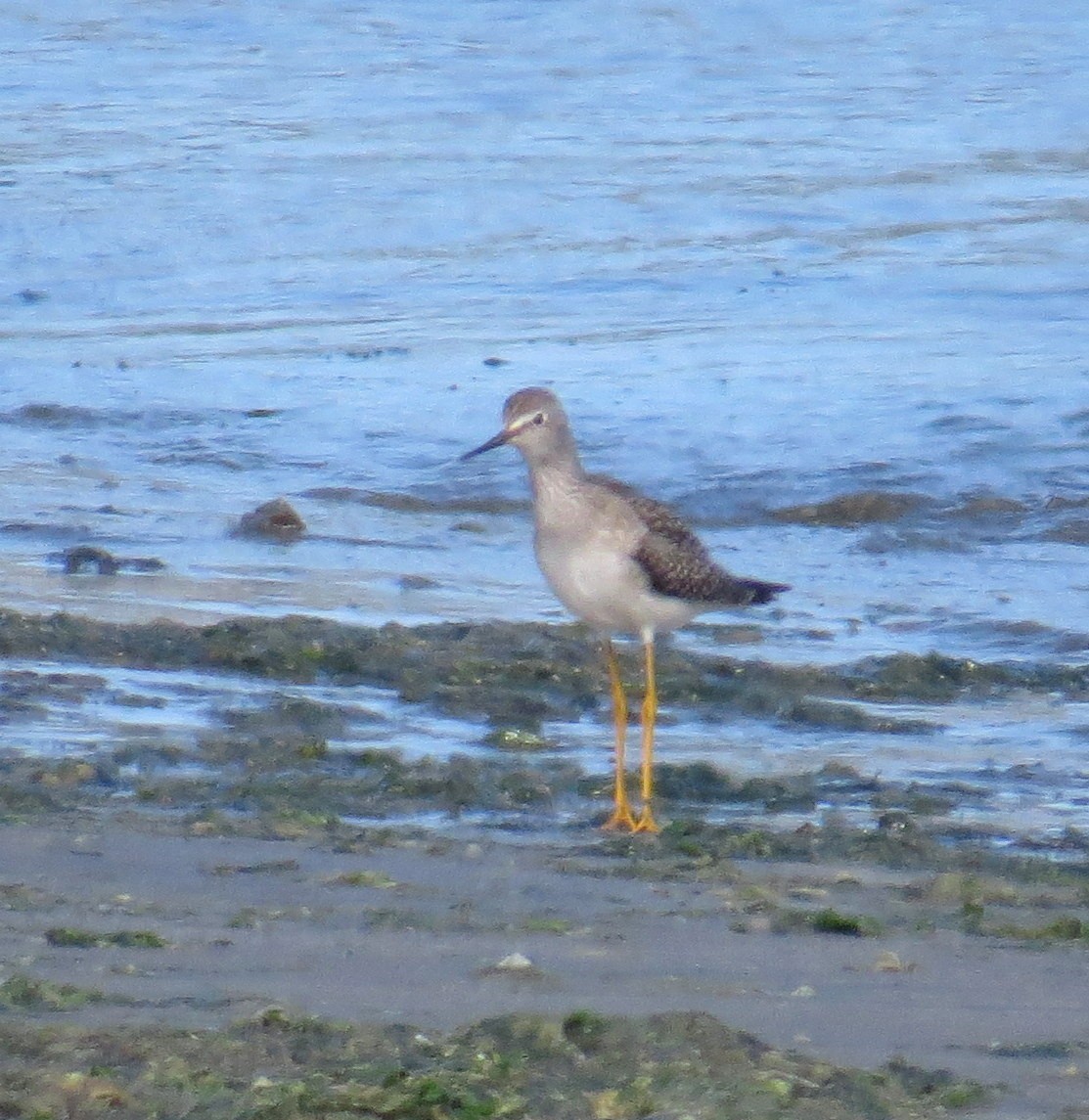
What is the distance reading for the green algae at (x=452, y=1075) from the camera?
283 cm

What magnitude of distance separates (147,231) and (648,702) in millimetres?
8348

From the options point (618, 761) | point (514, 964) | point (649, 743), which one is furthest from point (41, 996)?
point (649, 743)

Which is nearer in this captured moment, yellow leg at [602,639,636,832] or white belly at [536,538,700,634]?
yellow leg at [602,639,636,832]

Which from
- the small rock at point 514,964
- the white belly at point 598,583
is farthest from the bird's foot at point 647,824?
the small rock at point 514,964

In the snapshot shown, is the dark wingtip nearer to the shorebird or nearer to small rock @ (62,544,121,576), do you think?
the shorebird

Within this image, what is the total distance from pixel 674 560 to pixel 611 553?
0.18 metres

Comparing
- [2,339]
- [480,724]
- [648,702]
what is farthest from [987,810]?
[2,339]

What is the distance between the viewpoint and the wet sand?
3.34 m

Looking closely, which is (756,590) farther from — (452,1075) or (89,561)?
(452,1075)

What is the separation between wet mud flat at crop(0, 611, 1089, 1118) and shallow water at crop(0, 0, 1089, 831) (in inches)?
12.6

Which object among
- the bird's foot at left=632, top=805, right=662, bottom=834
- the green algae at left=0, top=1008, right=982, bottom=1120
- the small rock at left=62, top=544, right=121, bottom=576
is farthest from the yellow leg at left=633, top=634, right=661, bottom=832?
the small rock at left=62, top=544, right=121, bottom=576

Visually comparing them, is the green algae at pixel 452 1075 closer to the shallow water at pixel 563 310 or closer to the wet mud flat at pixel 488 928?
the wet mud flat at pixel 488 928

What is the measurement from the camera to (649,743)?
543 centimetres

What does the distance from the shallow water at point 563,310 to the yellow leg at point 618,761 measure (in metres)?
0.23
